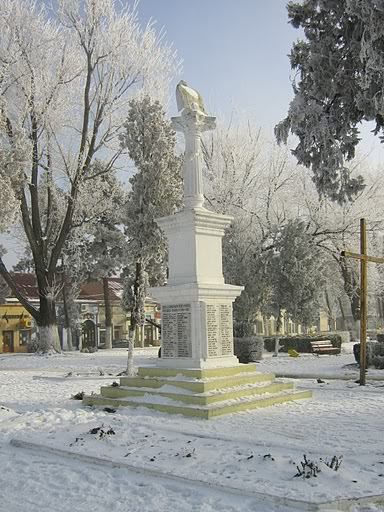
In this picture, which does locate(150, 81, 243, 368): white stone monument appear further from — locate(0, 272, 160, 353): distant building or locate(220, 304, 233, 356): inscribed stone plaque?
locate(0, 272, 160, 353): distant building

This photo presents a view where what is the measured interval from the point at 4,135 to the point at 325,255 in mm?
18582

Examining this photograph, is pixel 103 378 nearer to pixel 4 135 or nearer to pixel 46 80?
pixel 4 135

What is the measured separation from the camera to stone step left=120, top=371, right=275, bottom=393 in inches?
416

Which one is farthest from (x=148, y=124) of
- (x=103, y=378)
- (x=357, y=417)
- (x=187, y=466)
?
(x=187, y=466)

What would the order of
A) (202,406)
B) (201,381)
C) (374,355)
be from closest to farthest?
(202,406) → (201,381) → (374,355)

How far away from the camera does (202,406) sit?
1000cm

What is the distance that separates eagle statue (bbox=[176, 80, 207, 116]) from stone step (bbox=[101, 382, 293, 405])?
21.0 feet

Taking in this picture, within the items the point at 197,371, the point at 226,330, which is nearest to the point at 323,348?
the point at 226,330

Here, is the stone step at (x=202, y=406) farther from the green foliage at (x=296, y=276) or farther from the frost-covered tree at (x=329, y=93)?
the green foliage at (x=296, y=276)

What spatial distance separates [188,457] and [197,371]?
13.9 feet

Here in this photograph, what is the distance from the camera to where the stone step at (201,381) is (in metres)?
10.6

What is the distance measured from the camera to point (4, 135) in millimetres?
25766

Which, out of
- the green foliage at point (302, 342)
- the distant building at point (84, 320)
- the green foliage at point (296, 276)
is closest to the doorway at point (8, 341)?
the distant building at point (84, 320)

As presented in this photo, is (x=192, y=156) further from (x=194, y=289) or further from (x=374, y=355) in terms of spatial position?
(x=374, y=355)
